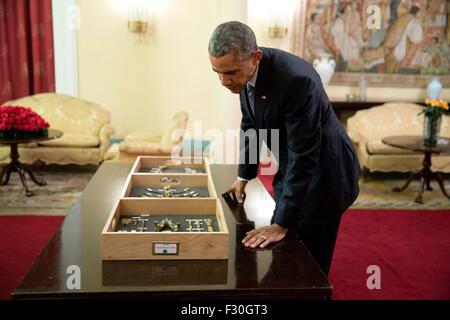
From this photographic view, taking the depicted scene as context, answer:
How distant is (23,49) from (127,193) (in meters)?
5.45

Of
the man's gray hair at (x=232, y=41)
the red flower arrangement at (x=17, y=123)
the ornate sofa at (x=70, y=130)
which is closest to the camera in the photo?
the man's gray hair at (x=232, y=41)

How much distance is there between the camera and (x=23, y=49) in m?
7.15

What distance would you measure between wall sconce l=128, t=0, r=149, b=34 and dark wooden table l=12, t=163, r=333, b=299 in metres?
5.55

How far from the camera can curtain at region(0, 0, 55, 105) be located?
279 inches

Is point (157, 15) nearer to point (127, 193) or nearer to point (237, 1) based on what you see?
point (237, 1)

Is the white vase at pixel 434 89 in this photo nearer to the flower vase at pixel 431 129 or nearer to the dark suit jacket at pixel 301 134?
the flower vase at pixel 431 129

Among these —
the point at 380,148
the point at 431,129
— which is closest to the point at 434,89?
the point at 380,148

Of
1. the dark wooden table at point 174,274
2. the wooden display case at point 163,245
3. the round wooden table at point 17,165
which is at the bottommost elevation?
the round wooden table at point 17,165

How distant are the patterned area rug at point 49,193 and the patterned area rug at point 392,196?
10.5 feet

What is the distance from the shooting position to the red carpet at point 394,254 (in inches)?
141

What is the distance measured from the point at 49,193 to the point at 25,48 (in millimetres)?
2521

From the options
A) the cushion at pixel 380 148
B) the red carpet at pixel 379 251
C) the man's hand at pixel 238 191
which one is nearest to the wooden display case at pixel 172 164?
the man's hand at pixel 238 191

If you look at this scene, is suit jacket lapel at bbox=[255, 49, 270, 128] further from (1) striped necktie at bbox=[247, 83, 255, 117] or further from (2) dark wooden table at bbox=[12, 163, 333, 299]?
(2) dark wooden table at bbox=[12, 163, 333, 299]
